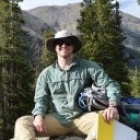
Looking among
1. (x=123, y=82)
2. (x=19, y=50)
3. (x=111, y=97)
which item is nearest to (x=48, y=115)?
(x=111, y=97)

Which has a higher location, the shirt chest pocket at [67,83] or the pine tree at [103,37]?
the pine tree at [103,37]

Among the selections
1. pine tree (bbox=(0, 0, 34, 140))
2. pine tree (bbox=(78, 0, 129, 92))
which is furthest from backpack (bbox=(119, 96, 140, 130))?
pine tree (bbox=(78, 0, 129, 92))

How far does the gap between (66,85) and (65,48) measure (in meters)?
0.49

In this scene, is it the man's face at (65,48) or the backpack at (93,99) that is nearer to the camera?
the backpack at (93,99)

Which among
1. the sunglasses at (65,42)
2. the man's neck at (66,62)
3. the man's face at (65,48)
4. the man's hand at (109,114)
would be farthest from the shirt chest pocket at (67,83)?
the man's hand at (109,114)

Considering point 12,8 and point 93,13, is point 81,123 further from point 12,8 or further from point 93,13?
point 93,13

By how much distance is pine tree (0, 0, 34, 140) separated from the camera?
136 feet

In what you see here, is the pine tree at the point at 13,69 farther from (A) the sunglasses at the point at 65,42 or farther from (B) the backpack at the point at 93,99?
(B) the backpack at the point at 93,99

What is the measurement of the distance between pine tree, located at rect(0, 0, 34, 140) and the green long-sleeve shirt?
109ft

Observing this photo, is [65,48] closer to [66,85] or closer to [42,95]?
[66,85]

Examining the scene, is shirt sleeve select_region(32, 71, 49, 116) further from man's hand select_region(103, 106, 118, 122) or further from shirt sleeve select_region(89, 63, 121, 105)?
man's hand select_region(103, 106, 118, 122)

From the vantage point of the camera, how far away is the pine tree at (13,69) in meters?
Answer: 41.4

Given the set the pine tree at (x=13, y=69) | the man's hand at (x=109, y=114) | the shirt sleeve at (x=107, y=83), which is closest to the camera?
the man's hand at (x=109, y=114)

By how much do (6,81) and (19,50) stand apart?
267 cm
